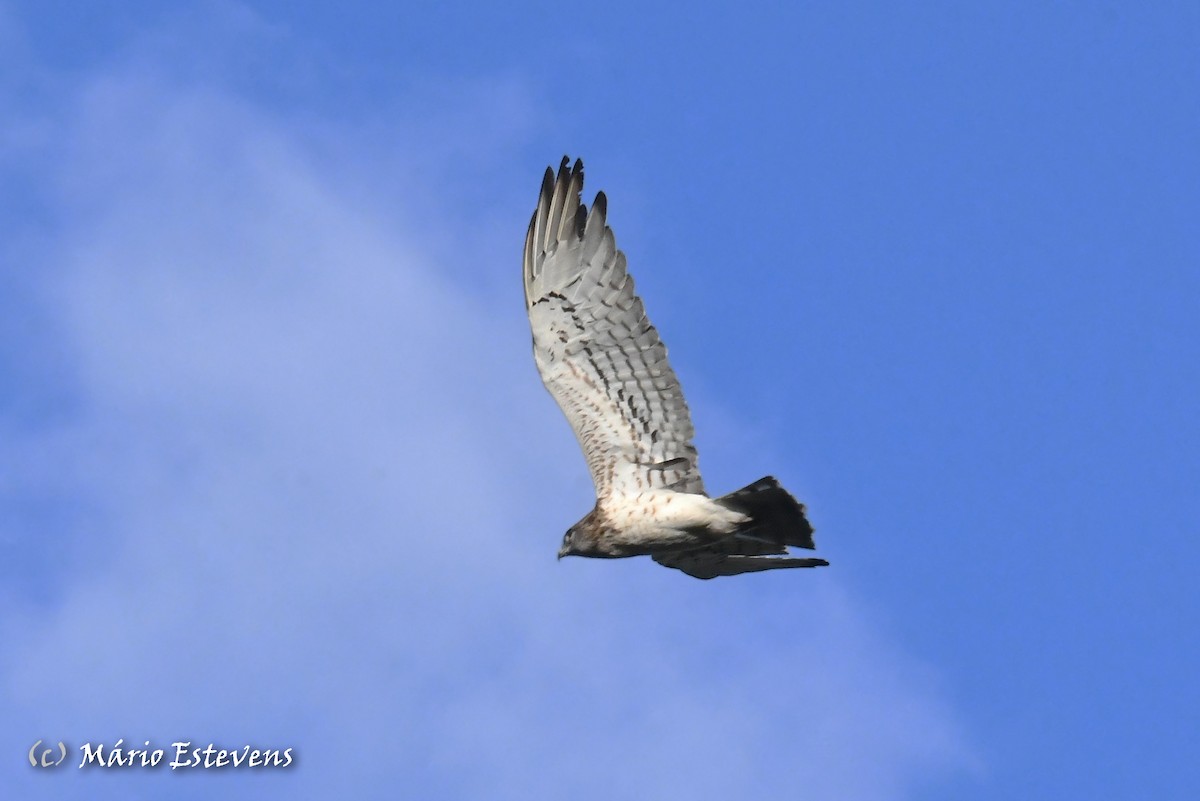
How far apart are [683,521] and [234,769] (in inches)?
167

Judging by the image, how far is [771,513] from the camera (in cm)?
1056

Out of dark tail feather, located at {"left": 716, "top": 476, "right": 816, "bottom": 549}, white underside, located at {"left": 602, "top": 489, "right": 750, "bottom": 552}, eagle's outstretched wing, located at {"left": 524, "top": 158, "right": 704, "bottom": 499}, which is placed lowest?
dark tail feather, located at {"left": 716, "top": 476, "right": 816, "bottom": 549}

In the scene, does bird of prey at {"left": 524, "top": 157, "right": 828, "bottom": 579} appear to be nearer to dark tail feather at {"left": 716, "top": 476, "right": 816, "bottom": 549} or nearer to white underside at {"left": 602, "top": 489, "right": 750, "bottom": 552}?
white underside at {"left": 602, "top": 489, "right": 750, "bottom": 552}

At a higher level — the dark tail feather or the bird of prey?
the bird of prey

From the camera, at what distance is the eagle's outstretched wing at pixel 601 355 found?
36.9ft

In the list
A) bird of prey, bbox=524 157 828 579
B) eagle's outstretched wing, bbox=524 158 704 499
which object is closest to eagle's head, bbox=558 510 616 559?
bird of prey, bbox=524 157 828 579

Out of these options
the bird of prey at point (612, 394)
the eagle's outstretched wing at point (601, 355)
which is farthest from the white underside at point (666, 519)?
the eagle's outstretched wing at point (601, 355)

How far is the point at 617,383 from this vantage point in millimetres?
11336

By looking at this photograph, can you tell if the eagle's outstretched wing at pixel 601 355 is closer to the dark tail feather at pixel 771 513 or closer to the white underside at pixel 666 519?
the white underside at pixel 666 519

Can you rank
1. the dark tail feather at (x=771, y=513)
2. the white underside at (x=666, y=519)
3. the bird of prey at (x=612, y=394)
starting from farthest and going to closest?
1. the bird of prey at (x=612, y=394)
2. the white underside at (x=666, y=519)
3. the dark tail feather at (x=771, y=513)

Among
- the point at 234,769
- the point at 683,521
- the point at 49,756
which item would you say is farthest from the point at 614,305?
the point at 49,756

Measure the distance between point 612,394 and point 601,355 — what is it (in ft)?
1.05

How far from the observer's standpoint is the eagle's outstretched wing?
11.3 meters

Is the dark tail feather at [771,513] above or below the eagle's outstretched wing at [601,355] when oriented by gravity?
below
